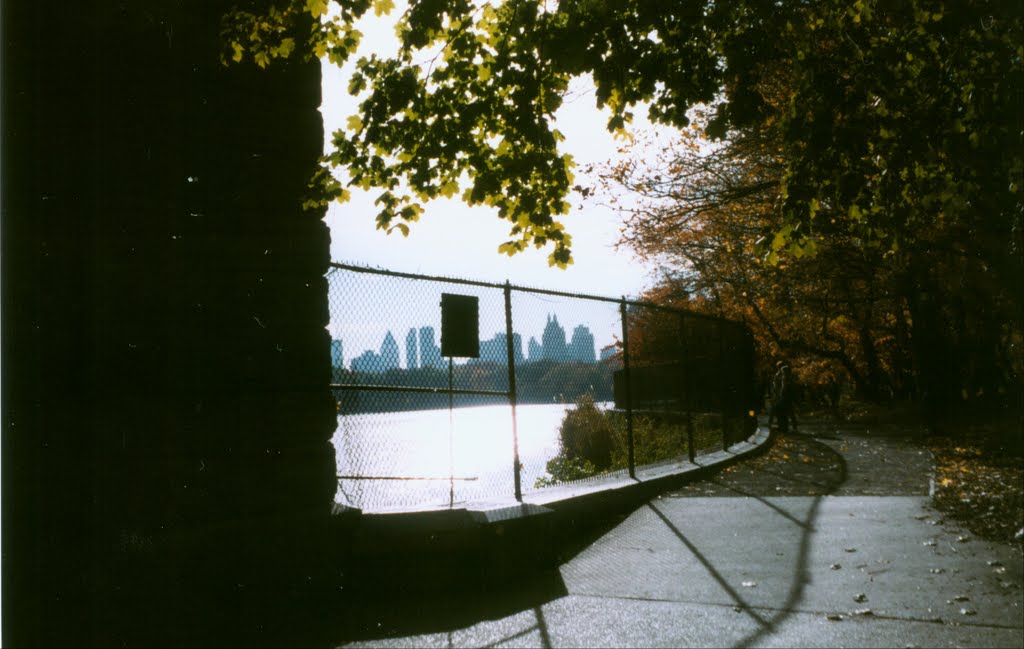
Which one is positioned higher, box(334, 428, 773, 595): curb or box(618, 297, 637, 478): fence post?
box(618, 297, 637, 478): fence post

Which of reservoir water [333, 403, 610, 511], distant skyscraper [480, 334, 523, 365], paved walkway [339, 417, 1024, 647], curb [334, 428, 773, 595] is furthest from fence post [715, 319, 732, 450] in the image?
curb [334, 428, 773, 595]

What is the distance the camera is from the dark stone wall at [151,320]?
4.09 metres

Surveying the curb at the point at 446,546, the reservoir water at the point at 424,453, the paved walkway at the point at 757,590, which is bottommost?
the paved walkway at the point at 757,590

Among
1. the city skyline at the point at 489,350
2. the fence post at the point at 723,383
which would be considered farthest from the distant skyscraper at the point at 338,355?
the fence post at the point at 723,383

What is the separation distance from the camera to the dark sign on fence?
6.57 m

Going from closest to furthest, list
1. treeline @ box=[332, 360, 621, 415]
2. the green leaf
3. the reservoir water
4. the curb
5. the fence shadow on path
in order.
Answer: the fence shadow on path < the curb < the green leaf < treeline @ box=[332, 360, 621, 415] < the reservoir water

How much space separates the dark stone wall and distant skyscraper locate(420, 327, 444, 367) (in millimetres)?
1362

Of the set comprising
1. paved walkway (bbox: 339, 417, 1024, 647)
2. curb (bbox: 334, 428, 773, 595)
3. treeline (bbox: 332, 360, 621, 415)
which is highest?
treeline (bbox: 332, 360, 621, 415)

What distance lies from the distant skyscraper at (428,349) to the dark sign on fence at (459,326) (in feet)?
0.33

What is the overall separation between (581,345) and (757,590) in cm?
439

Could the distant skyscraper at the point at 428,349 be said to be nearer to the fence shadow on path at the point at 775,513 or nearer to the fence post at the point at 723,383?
the fence shadow on path at the point at 775,513

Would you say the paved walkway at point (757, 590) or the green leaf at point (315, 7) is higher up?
the green leaf at point (315, 7)

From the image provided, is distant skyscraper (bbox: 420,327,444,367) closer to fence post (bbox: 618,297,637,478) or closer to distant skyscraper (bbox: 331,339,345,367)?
distant skyscraper (bbox: 331,339,345,367)

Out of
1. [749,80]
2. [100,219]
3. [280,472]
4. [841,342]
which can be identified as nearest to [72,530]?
[280,472]
